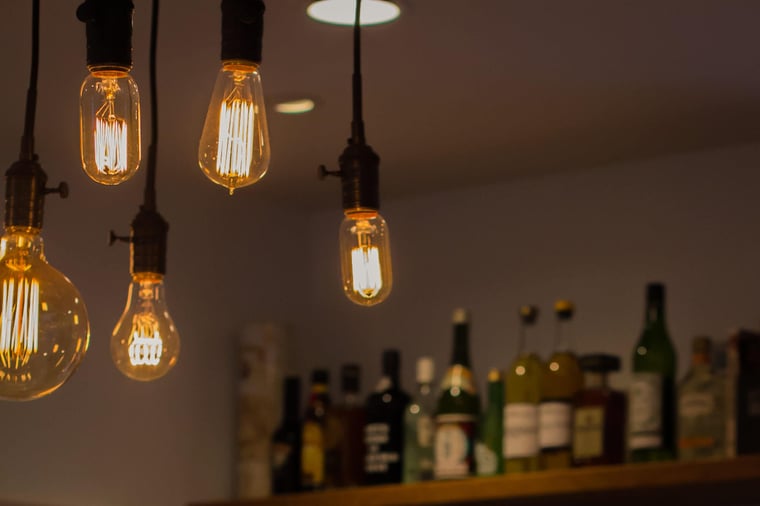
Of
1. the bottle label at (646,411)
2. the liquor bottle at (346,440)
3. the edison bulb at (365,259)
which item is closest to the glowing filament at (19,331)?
the edison bulb at (365,259)

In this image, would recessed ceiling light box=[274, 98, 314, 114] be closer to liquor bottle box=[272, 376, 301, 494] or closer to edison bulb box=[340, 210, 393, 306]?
liquor bottle box=[272, 376, 301, 494]

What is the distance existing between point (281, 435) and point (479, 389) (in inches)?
15.4

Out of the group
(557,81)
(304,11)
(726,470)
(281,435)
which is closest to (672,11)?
(557,81)

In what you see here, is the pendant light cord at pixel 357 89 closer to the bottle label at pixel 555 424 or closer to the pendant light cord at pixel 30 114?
the pendant light cord at pixel 30 114

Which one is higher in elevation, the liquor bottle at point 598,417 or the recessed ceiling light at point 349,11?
the recessed ceiling light at point 349,11

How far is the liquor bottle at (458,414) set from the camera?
2305 mm

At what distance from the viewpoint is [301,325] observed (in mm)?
2875

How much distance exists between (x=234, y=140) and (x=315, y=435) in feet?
5.27

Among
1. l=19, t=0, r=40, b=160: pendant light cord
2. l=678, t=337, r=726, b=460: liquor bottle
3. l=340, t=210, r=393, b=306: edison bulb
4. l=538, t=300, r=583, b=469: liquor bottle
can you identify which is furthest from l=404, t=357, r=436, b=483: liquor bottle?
l=19, t=0, r=40, b=160: pendant light cord

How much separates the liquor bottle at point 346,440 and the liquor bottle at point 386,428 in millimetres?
54

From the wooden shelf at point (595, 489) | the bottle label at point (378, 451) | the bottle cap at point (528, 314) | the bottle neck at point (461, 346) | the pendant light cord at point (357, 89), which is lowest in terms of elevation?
the wooden shelf at point (595, 489)

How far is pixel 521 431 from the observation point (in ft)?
7.39

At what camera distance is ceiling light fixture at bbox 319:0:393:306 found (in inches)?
43.6

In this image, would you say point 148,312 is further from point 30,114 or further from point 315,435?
point 315,435
